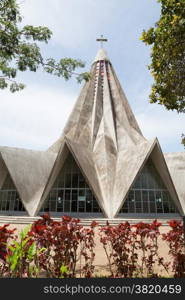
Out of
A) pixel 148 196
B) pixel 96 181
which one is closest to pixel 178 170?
pixel 148 196

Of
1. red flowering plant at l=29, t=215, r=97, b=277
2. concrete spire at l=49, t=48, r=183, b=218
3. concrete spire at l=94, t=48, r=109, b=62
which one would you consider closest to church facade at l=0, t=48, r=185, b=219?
concrete spire at l=49, t=48, r=183, b=218

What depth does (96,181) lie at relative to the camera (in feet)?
76.2

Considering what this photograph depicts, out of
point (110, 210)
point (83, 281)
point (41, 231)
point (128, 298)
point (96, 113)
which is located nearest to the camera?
point (128, 298)

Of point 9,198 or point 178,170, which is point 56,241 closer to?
point 9,198

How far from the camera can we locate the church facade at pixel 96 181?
72.9 ft

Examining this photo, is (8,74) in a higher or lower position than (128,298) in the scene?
higher

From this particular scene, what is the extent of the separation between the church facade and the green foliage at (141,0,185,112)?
402 inches

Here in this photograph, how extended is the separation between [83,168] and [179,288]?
1941 centimetres

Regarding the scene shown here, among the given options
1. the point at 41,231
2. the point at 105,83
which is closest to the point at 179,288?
the point at 41,231

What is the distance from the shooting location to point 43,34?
956 cm

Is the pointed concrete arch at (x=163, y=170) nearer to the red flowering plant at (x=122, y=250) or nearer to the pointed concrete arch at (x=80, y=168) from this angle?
the pointed concrete arch at (x=80, y=168)

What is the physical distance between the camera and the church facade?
72.9 ft

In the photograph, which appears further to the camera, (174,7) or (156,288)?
(174,7)

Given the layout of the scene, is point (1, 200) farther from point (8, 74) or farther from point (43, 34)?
point (43, 34)
